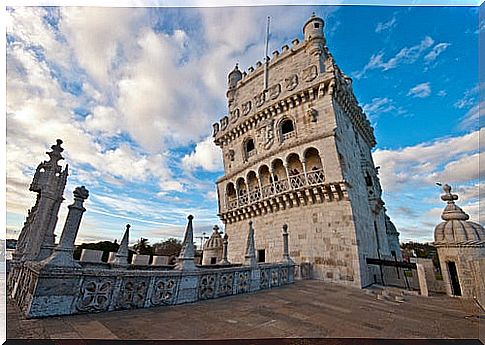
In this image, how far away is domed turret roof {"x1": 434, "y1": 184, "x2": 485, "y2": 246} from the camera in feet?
32.6

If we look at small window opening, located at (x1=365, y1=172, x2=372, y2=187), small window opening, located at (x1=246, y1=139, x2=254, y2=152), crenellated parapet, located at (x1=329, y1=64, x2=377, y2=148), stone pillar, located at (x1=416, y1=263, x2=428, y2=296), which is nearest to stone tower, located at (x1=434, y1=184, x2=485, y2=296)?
stone pillar, located at (x1=416, y1=263, x2=428, y2=296)

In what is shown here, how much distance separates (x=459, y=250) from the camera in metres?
9.95

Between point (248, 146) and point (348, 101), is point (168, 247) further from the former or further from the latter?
point (348, 101)

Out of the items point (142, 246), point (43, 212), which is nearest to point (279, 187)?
point (43, 212)

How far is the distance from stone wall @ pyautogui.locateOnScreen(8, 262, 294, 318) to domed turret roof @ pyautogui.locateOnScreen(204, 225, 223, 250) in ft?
52.2

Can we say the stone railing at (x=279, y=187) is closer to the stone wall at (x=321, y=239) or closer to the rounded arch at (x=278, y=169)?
the rounded arch at (x=278, y=169)

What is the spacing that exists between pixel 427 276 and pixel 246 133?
16236 mm

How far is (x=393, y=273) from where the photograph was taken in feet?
55.3

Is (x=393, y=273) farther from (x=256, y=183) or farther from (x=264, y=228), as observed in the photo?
(x=256, y=183)

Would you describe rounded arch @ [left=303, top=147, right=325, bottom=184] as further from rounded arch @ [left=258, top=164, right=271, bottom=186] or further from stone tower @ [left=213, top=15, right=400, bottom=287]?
rounded arch @ [left=258, top=164, right=271, bottom=186]

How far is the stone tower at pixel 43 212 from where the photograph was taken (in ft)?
24.3

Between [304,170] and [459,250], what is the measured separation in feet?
28.6

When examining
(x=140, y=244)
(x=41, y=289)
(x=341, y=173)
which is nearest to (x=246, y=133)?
(x=341, y=173)

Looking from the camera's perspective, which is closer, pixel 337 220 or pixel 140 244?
pixel 337 220
